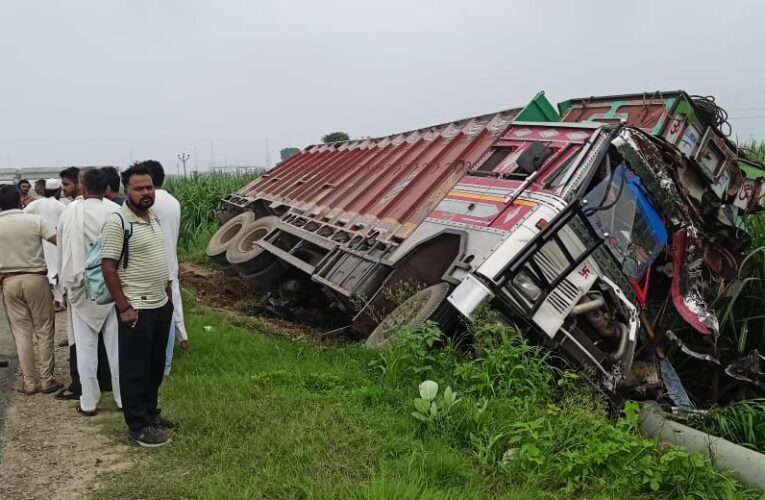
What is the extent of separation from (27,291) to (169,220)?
120 cm

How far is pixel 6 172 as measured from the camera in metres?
18.1

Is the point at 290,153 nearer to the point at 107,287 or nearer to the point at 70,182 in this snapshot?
the point at 70,182

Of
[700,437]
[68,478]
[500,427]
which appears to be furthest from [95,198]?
[700,437]

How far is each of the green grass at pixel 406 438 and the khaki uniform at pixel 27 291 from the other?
1.08 metres

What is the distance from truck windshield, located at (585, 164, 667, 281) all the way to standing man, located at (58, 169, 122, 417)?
352 cm

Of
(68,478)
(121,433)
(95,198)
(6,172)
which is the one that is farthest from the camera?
(6,172)

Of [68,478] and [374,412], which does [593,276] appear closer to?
[374,412]

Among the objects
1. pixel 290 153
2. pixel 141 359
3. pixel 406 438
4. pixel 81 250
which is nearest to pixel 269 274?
pixel 81 250

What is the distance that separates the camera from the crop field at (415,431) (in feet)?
10.7

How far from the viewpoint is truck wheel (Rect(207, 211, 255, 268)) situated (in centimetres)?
928

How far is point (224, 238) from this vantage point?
32.8 ft

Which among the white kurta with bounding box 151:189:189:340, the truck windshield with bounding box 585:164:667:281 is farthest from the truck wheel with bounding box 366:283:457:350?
the white kurta with bounding box 151:189:189:340

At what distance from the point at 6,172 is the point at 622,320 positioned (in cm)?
1838

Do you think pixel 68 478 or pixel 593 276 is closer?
pixel 68 478
